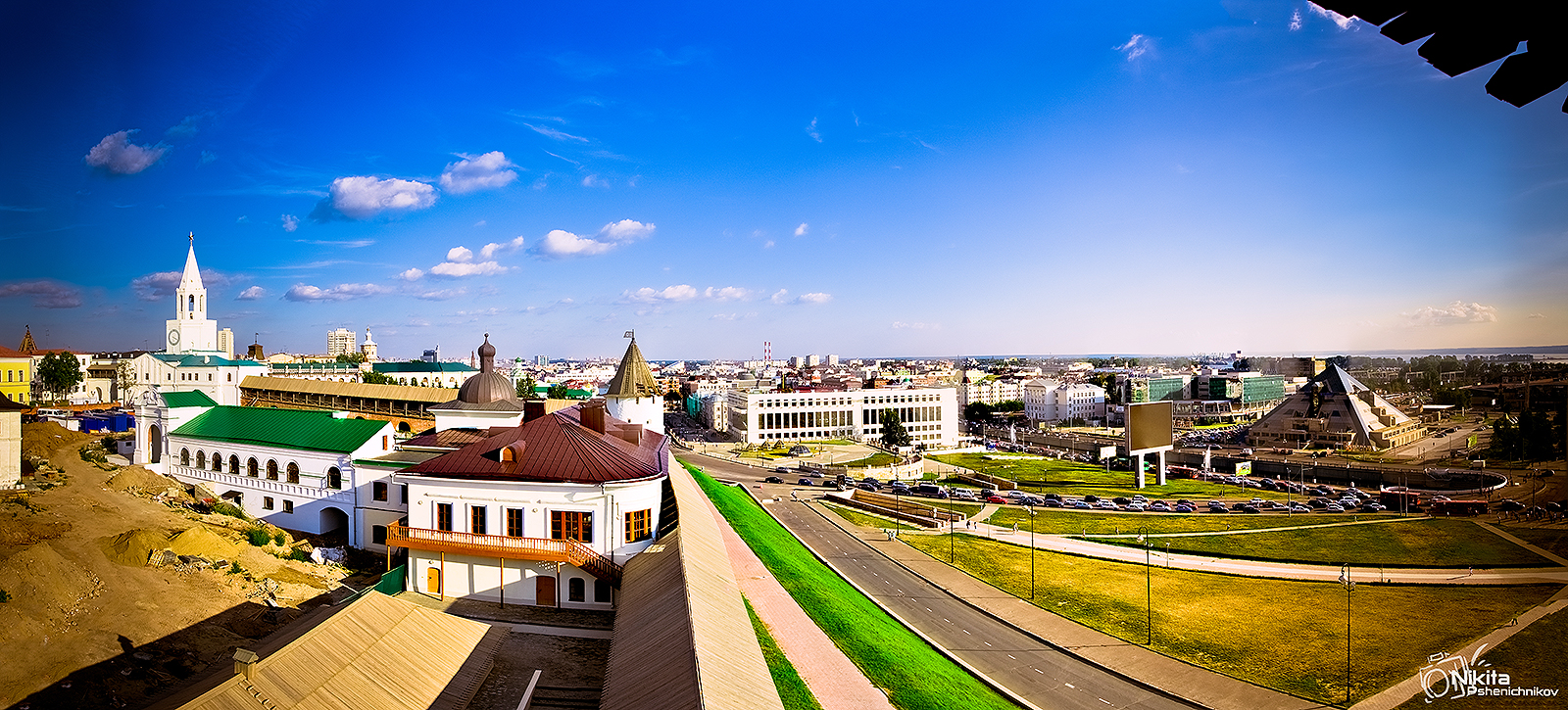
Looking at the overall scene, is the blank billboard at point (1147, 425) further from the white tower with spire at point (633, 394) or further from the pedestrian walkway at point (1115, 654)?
the white tower with spire at point (633, 394)

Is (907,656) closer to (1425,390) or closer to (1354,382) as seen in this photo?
(1425,390)

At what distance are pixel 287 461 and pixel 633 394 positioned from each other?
17681 millimetres

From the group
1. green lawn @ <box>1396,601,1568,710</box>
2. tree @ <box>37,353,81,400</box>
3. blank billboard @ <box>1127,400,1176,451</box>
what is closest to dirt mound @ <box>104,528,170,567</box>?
green lawn @ <box>1396,601,1568,710</box>

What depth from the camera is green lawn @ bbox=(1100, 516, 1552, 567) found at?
120 feet

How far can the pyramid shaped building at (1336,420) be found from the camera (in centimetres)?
8500

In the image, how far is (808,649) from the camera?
848 inches

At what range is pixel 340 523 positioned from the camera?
37.2 metres

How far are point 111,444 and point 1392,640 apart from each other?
71.6 metres

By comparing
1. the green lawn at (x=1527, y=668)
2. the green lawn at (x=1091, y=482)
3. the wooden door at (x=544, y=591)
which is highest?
the wooden door at (x=544, y=591)

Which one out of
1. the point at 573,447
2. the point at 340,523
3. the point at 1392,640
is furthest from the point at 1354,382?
the point at 340,523

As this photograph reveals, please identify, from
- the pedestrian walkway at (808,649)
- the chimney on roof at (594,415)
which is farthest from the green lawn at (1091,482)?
the chimney on roof at (594,415)

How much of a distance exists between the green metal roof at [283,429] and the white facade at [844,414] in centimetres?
7298

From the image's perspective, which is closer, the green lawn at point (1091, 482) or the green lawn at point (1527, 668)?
the green lawn at point (1527, 668)

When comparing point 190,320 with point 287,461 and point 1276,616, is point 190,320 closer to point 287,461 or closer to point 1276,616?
point 287,461
